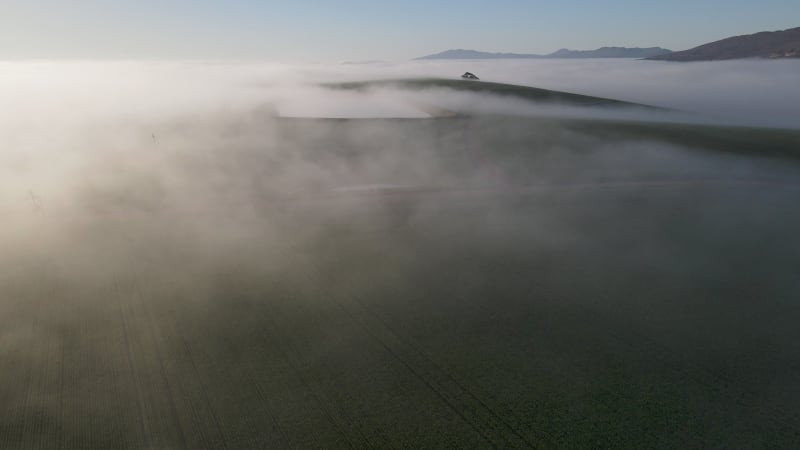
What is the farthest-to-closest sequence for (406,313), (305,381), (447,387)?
(406,313) < (305,381) < (447,387)

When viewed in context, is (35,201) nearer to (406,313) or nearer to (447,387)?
(406,313)

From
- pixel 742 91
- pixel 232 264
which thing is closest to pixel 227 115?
pixel 232 264

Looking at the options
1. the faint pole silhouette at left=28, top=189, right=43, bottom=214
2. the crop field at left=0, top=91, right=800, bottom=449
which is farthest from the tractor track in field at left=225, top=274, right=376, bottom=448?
the faint pole silhouette at left=28, top=189, right=43, bottom=214

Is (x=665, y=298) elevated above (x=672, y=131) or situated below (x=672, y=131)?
below

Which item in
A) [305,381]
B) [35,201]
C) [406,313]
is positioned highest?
[35,201]

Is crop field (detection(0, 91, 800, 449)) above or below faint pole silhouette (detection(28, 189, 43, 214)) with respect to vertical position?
below

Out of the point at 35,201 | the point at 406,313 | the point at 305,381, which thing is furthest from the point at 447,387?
the point at 35,201

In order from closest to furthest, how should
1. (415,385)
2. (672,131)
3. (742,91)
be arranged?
(415,385) < (672,131) < (742,91)

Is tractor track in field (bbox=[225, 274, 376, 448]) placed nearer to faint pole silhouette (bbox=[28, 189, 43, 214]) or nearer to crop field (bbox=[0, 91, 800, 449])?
crop field (bbox=[0, 91, 800, 449])

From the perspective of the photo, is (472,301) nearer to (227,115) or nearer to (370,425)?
(370,425)
